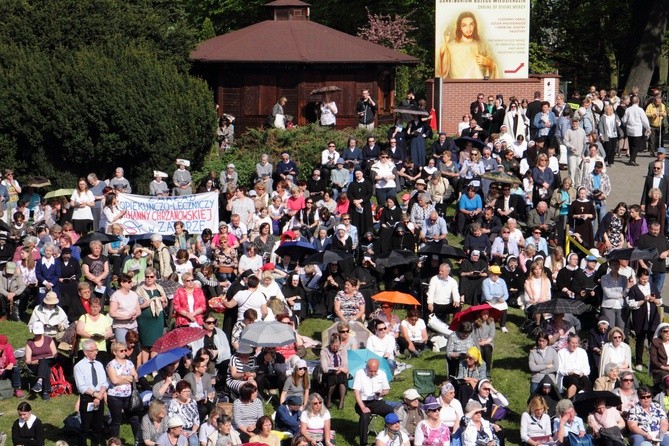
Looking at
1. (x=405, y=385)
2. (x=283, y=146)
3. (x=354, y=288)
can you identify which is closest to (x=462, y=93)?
(x=283, y=146)

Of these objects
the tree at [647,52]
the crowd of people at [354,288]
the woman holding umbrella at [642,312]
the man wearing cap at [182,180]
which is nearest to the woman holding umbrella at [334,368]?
the crowd of people at [354,288]

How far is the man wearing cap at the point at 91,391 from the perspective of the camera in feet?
62.7

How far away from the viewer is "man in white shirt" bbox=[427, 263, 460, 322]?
23.2 meters

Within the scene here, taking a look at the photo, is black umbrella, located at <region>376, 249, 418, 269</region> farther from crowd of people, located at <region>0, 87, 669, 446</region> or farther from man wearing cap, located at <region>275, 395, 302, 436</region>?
man wearing cap, located at <region>275, 395, 302, 436</region>

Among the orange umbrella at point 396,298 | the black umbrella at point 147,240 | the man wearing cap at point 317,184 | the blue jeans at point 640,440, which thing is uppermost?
the man wearing cap at point 317,184

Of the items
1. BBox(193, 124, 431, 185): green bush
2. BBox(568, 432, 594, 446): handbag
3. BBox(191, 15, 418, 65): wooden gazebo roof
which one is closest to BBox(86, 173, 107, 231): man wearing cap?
BBox(193, 124, 431, 185): green bush

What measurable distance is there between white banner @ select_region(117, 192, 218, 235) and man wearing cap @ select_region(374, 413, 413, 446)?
31.0ft

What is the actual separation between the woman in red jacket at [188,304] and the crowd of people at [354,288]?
0.03 meters

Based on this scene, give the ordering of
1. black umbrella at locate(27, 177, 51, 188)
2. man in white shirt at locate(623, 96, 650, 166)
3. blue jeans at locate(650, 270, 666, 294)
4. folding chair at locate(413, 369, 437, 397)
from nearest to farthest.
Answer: folding chair at locate(413, 369, 437, 397)
blue jeans at locate(650, 270, 666, 294)
black umbrella at locate(27, 177, 51, 188)
man in white shirt at locate(623, 96, 650, 166)

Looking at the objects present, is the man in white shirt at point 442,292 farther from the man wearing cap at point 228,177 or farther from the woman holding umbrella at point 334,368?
the man wearing cap at point 228,177

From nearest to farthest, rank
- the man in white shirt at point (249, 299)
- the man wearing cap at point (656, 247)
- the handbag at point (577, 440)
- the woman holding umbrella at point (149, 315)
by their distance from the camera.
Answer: the handbag at point (577, 440)
the woman holding umbrella at point (149, 315)
the man in white shirt at point (249, 299)
the man wearing cap at point (656, 247)

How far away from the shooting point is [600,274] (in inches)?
925

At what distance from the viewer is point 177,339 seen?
64.5ft

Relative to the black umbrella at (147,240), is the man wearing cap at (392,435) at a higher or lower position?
lower
